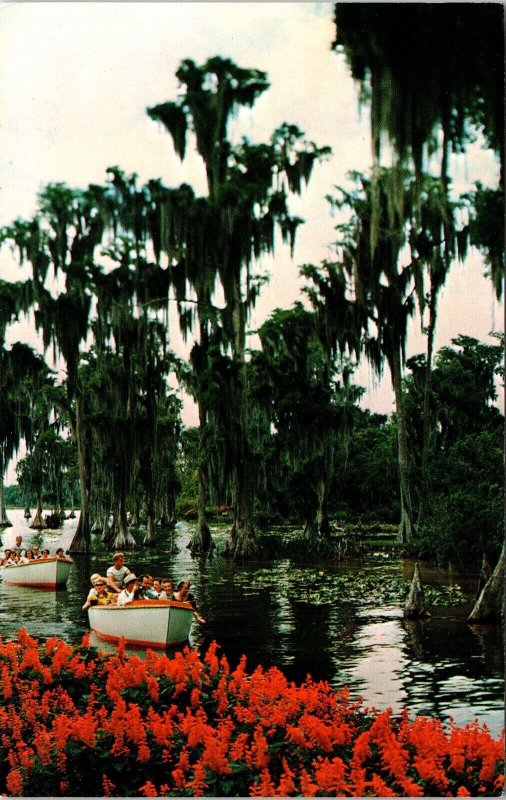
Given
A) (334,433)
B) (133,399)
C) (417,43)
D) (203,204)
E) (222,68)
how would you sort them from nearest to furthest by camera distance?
(417,43), (222,68), (203,204), (334,433), (133,399)

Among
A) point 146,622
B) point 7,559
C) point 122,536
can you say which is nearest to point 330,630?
point 146,622

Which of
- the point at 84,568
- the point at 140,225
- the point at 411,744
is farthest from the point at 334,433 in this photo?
the point at 84,568

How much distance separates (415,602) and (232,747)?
332 centimetres

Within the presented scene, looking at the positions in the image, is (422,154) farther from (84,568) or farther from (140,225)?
(84,568)

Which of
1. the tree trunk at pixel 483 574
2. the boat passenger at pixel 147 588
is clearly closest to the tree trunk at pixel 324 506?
the tree trunk at pixel 483 574

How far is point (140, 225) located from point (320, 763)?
3816 mm

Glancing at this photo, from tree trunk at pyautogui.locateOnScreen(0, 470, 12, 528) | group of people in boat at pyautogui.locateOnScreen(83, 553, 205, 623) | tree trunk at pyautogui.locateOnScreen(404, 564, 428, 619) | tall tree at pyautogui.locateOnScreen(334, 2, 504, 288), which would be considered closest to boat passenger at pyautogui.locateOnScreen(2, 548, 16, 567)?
tree trunk at pyautogui.locateOnScreen(0, 470, 12, 528)

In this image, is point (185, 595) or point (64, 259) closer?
point (64, 259)

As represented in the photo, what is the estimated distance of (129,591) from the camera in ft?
26.5

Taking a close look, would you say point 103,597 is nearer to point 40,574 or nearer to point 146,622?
point 146,622

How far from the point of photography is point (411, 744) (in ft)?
15.1

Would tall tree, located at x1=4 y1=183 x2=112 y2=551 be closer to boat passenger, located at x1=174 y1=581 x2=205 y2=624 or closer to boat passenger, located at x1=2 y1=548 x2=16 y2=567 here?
boat passenger, located at x1=174 y1=581 x2=205 y2=624

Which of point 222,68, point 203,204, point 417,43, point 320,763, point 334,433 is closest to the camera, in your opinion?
point 320,763

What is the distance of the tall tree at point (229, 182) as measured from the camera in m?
5.55
